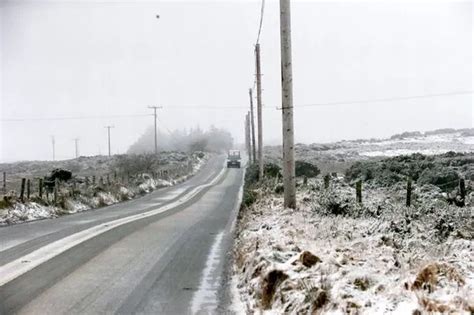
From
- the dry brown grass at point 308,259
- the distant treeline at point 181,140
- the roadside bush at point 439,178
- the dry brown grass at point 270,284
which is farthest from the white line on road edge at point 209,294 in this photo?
the distant treeline at point 181,140

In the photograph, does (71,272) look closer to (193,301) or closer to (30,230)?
(193,301)

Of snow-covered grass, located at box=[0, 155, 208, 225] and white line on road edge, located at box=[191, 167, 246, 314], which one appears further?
snow-covered grass, located at box=[0, 155, 208, 225]

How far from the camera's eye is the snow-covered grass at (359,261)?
5.36 metres

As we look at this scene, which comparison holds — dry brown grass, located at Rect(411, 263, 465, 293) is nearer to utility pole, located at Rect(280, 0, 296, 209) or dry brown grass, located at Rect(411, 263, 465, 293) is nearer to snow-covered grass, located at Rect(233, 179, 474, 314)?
snow-covered grass, located at Rect(233, 179, 474, 314)

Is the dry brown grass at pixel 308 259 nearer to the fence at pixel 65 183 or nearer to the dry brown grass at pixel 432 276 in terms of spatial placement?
the dry brown grass at pixel 432 276

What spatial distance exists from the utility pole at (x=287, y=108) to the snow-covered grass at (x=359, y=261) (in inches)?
45.4

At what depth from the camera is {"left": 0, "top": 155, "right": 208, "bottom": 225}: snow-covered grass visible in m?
21.2

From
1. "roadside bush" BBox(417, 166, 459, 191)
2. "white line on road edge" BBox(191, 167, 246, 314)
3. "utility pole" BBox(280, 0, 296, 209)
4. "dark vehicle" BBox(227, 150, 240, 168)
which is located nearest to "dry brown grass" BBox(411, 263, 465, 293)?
"white line on road edge" BBox(191, 167, 246, 314)

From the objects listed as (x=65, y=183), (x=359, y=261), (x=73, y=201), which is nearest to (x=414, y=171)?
(x=73, y=201)

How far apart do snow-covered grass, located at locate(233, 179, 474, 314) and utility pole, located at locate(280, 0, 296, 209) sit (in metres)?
1.15

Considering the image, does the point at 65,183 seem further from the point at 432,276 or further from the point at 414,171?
the point at 432,276

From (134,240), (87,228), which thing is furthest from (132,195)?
(134,240)

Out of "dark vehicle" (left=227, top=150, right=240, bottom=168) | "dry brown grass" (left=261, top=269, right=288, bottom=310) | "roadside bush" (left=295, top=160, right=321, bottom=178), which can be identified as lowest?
"dark vehicle" (left=227, top=150, right=240, bottom=168)

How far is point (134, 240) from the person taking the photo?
14.4 metres
